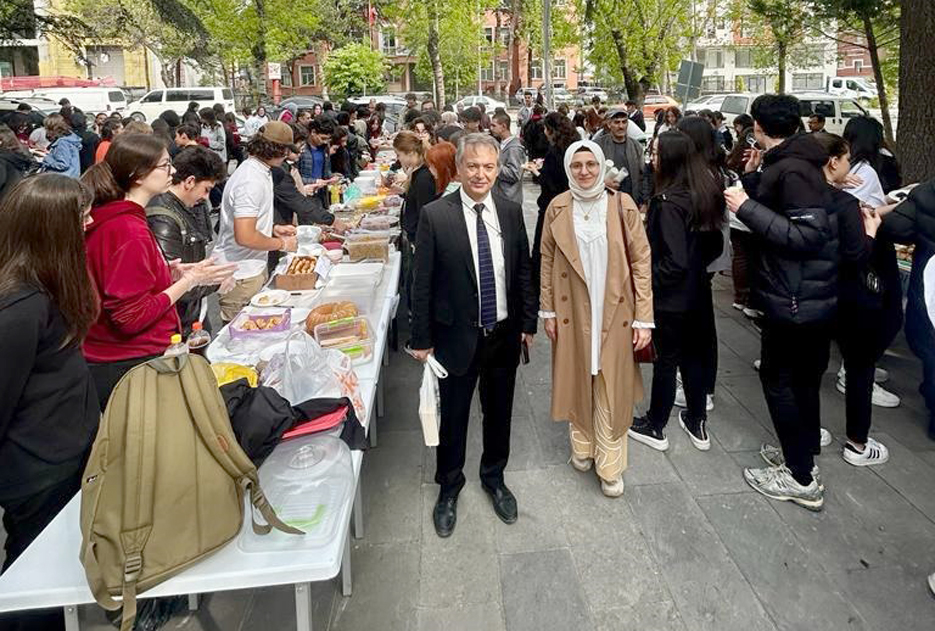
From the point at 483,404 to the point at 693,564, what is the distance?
1.15m

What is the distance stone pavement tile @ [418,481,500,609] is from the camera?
274 centimetres

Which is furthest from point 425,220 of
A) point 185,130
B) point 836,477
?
point 185,130

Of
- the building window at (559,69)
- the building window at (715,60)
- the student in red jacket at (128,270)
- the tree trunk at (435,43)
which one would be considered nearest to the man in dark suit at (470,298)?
the student in red jacket at (128,270)

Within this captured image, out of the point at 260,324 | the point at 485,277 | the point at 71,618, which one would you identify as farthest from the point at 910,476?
the point at 71,618

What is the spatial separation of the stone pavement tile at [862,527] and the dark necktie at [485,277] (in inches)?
68.0

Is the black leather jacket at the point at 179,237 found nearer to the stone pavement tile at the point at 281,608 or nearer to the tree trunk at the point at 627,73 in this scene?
the stone pavement tile at the point at 281,608

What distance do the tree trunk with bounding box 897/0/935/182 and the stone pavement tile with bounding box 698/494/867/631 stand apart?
15.6 feet

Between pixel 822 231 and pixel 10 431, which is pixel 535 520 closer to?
pixel 822 231

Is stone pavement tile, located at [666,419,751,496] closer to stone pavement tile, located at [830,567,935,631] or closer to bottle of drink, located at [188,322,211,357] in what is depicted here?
stone pavement tile, located at [830,567,935,631]

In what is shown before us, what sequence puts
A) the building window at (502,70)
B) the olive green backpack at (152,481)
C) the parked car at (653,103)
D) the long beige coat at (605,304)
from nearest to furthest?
the olive green backpack at (152,481), the long beige coat at (605,304), the parked car at (653,103), the building window at (502,70)

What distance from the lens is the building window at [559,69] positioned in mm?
56263

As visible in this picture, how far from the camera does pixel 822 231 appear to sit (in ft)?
9.59

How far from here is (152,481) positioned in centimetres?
170

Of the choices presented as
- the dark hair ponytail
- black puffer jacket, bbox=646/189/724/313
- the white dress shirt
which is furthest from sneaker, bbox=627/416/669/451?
the dark hair ponytail
